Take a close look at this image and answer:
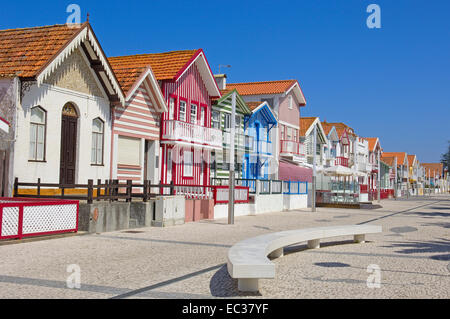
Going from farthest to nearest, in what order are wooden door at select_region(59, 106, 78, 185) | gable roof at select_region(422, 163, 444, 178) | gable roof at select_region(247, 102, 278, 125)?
gable roof at select_region(422, 163, 444, 178), gable roof at select_region(247, 102, 278, 125), wooden door at select_region(59, 106, 78, 185)

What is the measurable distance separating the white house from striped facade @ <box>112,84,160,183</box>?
0.79 metres

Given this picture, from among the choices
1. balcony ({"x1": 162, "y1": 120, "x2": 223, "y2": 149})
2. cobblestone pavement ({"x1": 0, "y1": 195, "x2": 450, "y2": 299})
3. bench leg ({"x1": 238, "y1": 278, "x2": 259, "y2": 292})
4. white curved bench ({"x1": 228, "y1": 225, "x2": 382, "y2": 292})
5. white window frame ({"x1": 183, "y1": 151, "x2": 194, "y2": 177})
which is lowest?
cobblestone pavement ({"x1": 0, "y1": 195, "x2": 450, "y2": 299})

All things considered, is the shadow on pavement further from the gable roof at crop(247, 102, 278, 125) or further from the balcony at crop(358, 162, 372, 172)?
the balcony at crop(358, 162, 372, 172)

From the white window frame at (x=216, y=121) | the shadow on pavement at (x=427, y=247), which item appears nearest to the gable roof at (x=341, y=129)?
the white window frame at (x=216, y=121)

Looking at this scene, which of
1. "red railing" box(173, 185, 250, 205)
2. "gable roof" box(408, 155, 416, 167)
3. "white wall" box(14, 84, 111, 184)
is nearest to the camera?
"white wall" box(14, 84, 111, 184)

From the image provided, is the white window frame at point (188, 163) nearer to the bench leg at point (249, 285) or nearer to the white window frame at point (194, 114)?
the white window frame at point (194, 114)

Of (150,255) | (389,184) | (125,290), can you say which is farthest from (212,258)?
(389,184)

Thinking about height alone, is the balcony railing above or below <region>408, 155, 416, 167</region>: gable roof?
below

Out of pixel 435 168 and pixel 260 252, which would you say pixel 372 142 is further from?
pixel 435 168

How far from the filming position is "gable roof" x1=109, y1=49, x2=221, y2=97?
2495cm

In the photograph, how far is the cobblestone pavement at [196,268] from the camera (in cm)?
724

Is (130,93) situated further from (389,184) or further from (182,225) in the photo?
(389,184)

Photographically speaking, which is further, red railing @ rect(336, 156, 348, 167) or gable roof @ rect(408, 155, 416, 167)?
gable roof @ rect(408, 155, 416, 167)

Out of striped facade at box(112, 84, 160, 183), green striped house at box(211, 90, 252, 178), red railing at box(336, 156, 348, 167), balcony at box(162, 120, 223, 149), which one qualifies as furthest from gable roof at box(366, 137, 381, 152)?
striped facade at box(112, 84, 160, 183)
